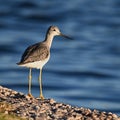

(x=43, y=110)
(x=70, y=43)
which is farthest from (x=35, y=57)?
(x=70, y=43)

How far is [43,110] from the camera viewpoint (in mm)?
15859

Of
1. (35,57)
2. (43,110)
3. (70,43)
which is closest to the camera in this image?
(43,110)

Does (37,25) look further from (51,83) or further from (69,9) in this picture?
(51,83)

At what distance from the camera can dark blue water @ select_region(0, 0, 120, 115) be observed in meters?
40.1

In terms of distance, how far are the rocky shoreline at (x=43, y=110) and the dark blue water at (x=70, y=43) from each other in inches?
735

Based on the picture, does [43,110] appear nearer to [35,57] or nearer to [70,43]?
[35,57]

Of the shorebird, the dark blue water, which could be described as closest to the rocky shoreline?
the shorebird

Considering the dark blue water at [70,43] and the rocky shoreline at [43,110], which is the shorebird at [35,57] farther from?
the dark blue water at [70,43]

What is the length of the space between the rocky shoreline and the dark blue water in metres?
18.7

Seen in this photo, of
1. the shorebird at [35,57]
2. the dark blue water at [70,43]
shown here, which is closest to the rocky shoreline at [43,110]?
the shorebird at [35,57]

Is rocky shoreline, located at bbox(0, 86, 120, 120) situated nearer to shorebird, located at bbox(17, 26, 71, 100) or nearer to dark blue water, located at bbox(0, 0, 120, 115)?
shorebird, located at bbox(17, 26, 71, 100)

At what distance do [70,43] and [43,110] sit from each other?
37.8 meters

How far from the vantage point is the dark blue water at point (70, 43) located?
132ft

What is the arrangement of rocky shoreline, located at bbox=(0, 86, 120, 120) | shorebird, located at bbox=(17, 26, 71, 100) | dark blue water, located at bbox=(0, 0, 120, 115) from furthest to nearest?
dark blue water, located at bbox=(0, 0, 120, 115) → shorebird, located at bbox=(17, 26, 71, 100) → rocky shoreline, located at bbox=(0, 86, 120, 120)
